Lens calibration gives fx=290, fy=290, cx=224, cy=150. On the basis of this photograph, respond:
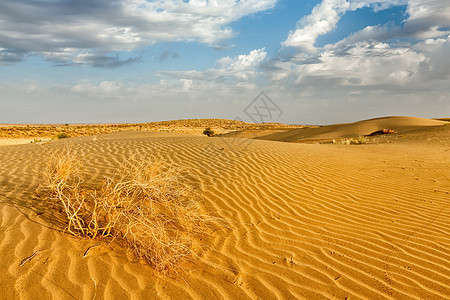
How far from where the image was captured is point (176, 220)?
3977 millimetres

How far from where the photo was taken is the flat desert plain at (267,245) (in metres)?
2.77

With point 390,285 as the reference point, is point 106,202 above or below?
above

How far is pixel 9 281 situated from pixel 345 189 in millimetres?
5802

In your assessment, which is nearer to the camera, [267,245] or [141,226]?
[141,226]

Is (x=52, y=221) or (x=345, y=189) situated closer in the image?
(x=52, y=221)

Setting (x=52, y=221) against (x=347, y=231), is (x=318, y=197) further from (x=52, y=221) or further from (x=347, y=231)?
(x=52, y=221)

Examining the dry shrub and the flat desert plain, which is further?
the dry shrub

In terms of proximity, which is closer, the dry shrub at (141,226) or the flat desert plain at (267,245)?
the flat desert plain at (267,245)

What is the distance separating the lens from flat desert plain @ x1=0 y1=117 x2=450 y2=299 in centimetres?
277

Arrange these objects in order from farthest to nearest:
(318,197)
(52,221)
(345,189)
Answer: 1. (345,189)
2. (318,197)
3. (52,221)

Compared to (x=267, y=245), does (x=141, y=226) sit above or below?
above

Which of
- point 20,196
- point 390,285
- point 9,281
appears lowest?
point 390,285

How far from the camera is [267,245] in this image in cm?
373

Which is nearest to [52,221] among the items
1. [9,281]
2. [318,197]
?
[9,281]
